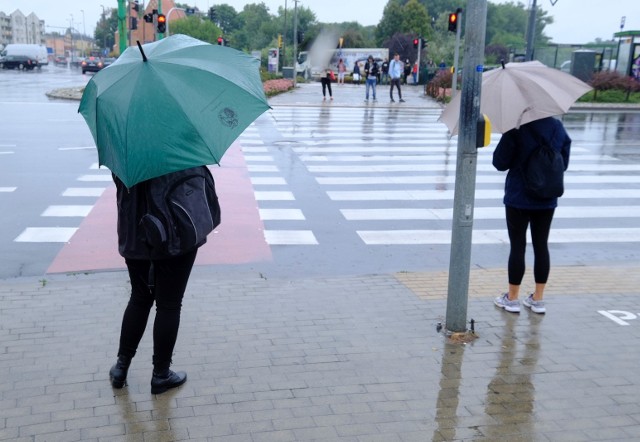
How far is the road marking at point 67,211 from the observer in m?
9.61

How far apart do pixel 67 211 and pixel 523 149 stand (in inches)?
261

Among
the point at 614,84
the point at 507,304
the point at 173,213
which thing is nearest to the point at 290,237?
the point at 507,304

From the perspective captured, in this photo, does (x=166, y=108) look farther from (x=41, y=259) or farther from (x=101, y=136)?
(x=41, y=259)

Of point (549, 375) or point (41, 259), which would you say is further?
point (41, 259)

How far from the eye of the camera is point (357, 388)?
4465mm

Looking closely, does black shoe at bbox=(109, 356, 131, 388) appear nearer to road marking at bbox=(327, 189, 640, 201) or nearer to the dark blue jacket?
the dark blue jacket

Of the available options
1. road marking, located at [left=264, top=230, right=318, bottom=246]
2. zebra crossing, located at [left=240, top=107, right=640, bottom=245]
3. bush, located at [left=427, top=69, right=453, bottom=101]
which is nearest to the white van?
bush, located at [left=427, top=69, right=453, bottom=101]

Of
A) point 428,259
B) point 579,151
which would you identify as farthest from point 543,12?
point 428,259

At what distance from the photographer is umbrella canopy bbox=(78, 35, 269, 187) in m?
3.66

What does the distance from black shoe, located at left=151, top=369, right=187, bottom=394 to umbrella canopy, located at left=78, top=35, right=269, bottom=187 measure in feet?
4.38

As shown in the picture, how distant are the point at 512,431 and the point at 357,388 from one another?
97 centimetres

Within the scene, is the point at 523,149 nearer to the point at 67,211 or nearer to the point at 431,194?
the point at 431,194

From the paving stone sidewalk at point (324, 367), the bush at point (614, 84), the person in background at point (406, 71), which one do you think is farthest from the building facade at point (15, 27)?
the paving stone sidewalk at point (324, 367)

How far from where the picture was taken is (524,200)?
5484 millimetres
